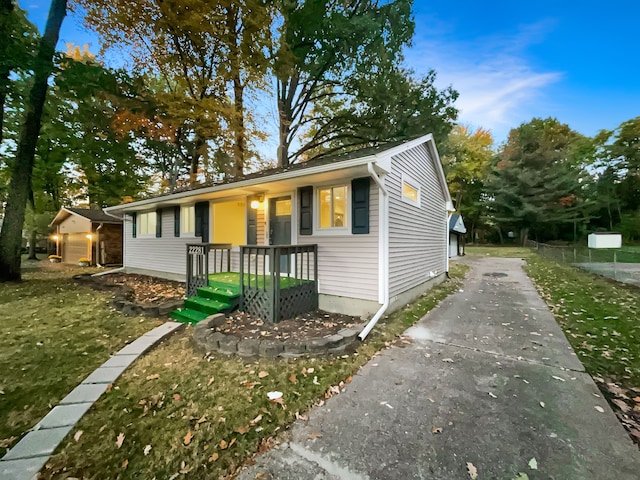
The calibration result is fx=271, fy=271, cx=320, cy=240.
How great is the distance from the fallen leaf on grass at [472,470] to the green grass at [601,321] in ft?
8.18

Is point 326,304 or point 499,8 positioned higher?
point 499,8

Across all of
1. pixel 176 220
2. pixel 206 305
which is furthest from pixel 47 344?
pixel 176 220

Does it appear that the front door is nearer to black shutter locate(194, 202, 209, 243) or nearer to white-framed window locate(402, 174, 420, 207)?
black shutter locate(194, 202, 209, 243)

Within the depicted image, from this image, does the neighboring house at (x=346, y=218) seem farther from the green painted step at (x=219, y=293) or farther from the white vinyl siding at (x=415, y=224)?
the green painted step at (x=219, y=293)

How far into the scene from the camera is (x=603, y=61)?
1141cm

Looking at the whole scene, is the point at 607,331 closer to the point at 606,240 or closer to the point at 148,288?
the point at 148,288

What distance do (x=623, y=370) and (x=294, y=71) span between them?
1309cm

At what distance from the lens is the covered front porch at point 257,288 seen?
479cm

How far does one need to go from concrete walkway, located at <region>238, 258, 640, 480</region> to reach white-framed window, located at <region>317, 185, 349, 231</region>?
2657 millimetres

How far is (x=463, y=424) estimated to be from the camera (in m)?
2.38

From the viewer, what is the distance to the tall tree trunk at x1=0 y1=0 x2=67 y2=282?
28.1 feet

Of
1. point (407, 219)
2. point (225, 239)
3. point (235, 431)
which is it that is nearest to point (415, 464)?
point (235, 431)

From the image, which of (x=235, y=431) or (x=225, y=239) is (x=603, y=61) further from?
(x=235, y=431)

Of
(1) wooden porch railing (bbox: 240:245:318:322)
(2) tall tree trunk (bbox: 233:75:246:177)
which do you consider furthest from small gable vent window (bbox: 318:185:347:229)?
(2) tall tree trunk (bbox: 233:75:246:177)
